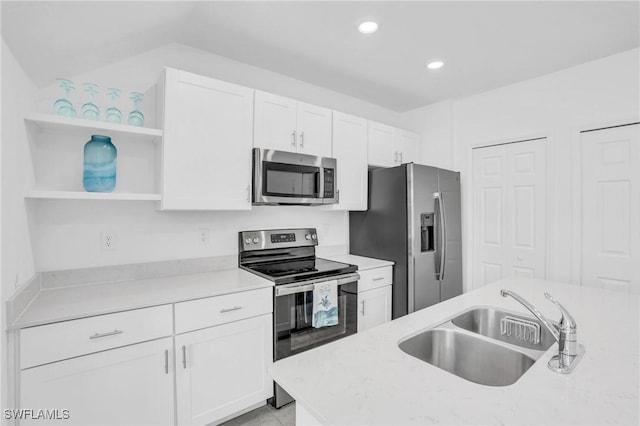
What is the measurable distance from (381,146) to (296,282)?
173 cm

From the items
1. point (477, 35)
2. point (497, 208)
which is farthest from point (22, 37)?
point (497, 208)

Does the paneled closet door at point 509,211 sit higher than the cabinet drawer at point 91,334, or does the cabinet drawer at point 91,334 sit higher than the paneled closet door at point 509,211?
the paneled closet door at point 509,211

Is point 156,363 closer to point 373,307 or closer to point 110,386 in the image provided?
point 110,386

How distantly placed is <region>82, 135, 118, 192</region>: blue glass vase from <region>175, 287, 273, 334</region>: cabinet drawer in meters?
0.86

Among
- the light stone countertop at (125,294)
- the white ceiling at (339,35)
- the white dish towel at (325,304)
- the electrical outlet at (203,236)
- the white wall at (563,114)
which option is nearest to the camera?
the light stone countertop at (125,294)

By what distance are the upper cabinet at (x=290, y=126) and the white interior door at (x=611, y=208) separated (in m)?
2.22

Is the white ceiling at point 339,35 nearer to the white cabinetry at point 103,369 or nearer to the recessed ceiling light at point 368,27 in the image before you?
the recessed ceiling light at point 368,27

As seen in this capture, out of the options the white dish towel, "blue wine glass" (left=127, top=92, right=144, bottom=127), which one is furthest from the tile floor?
"blue wine glass" (left=127, top=92, right=144, bottom=127)

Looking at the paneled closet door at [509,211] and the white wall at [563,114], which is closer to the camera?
the white wall at [563,114]

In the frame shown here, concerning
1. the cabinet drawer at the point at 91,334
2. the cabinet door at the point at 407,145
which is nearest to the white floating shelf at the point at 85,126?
the cabinet drawer at the point at 91,334

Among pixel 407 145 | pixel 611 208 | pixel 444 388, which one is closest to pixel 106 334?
pixel 444 388

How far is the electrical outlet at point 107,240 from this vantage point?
6.51 feet

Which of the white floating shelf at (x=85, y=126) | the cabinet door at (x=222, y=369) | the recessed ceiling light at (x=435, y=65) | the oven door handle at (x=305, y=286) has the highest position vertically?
the recessed ceiling light at (x=435, y=65)

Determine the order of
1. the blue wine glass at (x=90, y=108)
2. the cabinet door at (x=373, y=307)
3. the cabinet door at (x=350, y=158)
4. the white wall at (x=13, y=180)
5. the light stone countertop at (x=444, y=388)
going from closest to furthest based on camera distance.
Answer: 1. the light stone countertop at (x=444, y=388)
2. the white wall at (x=13, y=180)
3. the blue wine glass at (x=90, y=108)
4. the cabinet door at (x=373, y=307)
5. the cabinet door at (x=350, y=158)
